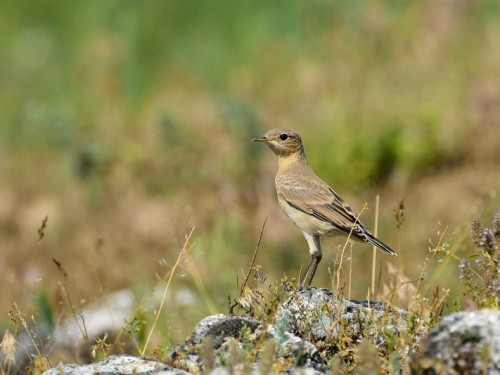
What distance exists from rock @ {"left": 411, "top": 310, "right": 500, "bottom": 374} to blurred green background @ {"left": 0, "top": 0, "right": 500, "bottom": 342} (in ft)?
12.8

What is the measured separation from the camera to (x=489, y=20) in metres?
13.4

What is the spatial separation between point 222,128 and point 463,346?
931 centimetres

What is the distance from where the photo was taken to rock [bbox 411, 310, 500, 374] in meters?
3.83

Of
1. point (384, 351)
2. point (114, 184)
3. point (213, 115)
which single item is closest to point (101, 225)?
point (114, 184)

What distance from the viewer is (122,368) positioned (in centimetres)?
452

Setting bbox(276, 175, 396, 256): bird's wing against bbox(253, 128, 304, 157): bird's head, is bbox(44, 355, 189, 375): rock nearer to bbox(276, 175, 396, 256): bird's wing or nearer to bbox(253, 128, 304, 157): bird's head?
bbox(276, 175, 396, 256): bird's wing

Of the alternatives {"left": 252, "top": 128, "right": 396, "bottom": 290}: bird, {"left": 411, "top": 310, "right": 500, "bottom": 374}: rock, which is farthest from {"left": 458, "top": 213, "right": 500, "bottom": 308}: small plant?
{"left": 252, "top": 128, "right": 396, "bottom": 290}: bird

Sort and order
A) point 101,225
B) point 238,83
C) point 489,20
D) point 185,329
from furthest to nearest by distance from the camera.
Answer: point 238,83 < point 489,20 < point 101,225 < point 185,329

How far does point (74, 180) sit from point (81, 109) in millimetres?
2453

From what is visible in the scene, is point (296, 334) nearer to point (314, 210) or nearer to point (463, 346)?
point (463, 346)

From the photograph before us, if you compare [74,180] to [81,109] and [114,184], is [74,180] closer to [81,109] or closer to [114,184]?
[114,184]

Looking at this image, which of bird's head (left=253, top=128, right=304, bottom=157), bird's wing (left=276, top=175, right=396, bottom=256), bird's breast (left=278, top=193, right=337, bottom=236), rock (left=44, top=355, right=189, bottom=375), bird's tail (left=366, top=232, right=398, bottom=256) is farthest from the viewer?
bird's head (left=253, top=128, right=304, bottom=157)

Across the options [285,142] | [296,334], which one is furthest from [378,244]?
[296,334]

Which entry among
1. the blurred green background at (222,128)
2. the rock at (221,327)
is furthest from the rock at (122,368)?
the blurred green background at (222,128)
